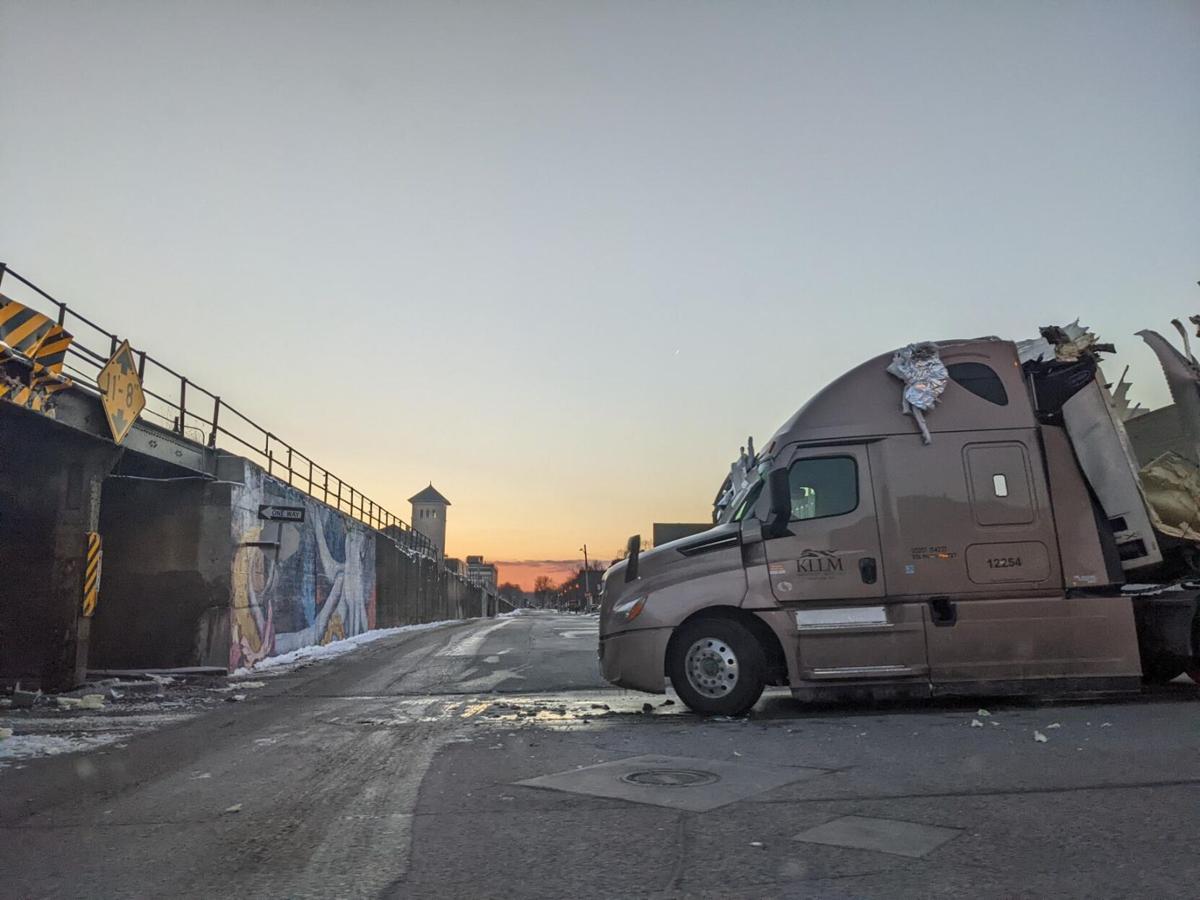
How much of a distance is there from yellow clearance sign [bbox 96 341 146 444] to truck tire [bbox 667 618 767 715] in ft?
31.7

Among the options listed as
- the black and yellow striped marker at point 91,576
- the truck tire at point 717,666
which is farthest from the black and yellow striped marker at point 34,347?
the truck tire at point 717,666

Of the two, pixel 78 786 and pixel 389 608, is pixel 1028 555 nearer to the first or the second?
pixel 78 786

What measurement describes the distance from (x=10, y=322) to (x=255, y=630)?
9475 millimetres

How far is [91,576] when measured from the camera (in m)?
13.5

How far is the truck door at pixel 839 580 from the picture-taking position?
341 inches

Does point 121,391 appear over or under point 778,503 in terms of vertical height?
over

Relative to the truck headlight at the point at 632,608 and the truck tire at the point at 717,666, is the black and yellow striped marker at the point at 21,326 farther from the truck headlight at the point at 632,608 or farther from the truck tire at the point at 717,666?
the truck tire at the point at 717,666

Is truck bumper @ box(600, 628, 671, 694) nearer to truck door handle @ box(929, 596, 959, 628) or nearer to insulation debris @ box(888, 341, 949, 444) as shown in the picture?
truck door handle @ box(929, 596, 959, 628)

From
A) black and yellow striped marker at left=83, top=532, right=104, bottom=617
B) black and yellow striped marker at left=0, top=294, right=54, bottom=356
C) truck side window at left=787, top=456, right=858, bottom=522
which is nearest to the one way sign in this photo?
black and yellow striped marker at left=83, top=532, right=104, bottom=617

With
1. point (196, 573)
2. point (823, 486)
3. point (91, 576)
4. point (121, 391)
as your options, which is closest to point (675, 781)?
point (823, 486)

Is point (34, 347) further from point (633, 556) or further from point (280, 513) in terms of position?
point (633, 556)

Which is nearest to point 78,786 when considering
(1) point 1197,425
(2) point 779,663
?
(2) point 779,663

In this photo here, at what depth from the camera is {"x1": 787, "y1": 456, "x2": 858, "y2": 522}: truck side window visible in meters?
9.00

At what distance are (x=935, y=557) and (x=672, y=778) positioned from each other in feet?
14.8
